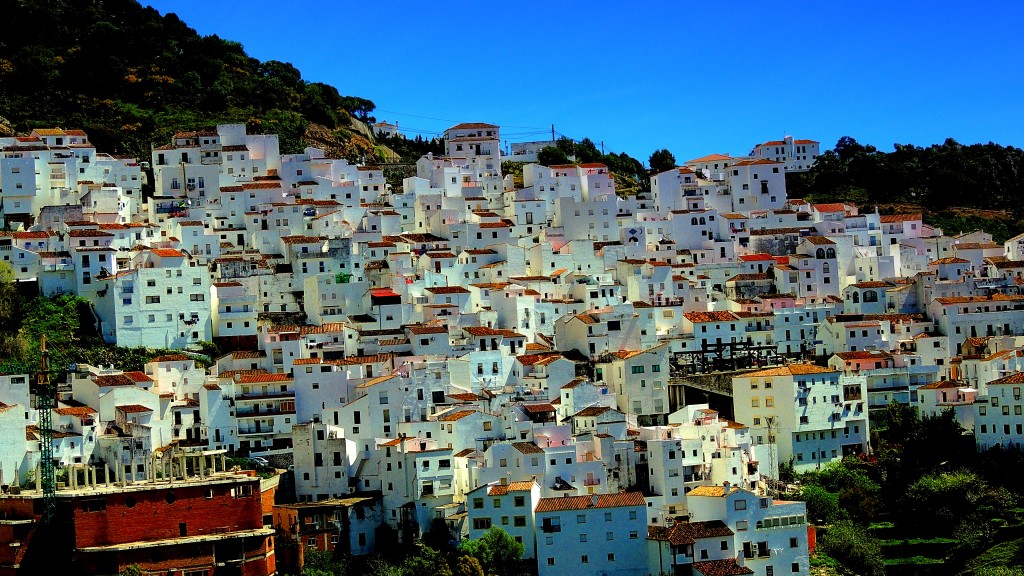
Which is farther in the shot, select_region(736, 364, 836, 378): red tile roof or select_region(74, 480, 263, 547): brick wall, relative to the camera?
select_region(736, 364, 836, 378): red tile roof

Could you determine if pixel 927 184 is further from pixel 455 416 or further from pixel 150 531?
pixel 150 531

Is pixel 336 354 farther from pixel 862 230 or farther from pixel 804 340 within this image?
pixel 862 230

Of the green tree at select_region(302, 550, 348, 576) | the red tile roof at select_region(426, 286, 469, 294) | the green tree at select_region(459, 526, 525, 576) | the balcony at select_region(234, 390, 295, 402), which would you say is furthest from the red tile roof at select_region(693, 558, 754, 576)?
the red tile roof at select_region(426, 286, 469, 294)

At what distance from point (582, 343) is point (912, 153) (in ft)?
140

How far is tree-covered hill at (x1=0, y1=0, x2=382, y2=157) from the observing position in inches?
2950

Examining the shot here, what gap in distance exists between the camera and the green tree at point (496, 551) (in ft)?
136

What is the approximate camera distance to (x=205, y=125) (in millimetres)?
73500

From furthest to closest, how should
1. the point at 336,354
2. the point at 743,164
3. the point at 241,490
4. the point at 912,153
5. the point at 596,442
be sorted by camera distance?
1. the point at 912,153
2. the point at 743,164
3. the point at 336,354
4. the point at 596,442
5. the point at 241,490

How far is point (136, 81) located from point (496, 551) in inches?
1812

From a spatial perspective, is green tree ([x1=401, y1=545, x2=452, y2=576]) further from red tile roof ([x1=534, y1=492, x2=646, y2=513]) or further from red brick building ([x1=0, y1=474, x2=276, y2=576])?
red brick building ([x1=0, y1=474, x2=276, y2=576])

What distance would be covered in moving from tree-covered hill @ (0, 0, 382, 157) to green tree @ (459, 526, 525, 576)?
109 ft

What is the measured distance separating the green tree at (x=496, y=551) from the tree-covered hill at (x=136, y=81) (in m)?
33.2

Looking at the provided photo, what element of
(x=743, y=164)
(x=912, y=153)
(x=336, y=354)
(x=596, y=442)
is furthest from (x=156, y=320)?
(x=912, y=153)

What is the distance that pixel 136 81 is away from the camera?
80250mm
